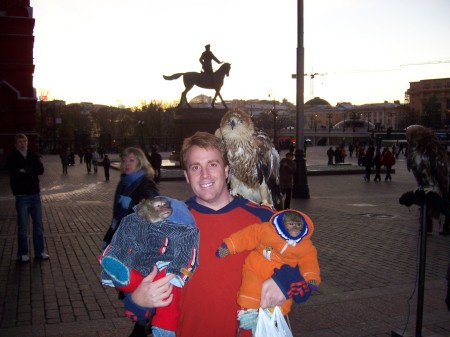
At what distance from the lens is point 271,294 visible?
8.43 ft

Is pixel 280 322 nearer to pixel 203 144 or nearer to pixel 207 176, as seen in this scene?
pixel 207 176

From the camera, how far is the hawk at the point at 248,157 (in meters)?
4.43

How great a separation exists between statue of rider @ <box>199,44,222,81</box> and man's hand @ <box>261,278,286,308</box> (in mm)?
28440

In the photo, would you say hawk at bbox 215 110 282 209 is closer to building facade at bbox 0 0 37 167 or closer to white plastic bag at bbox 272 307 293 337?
white plastic bag at bbox 272 307 293 337

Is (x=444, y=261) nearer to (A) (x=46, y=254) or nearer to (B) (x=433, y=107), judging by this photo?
(A) (x=46, y=254)

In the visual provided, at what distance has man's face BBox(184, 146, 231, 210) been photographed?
2727mm

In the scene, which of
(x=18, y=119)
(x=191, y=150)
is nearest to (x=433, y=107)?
(x=18, y=119)

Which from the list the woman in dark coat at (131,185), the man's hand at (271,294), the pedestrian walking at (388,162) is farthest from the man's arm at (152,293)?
the pedestrian walking at (388,162)

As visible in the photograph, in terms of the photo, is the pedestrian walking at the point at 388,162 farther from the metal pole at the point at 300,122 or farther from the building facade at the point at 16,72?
the building facade at the point at 16,72

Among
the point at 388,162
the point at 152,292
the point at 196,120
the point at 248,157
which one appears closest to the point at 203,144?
the point at 152,292

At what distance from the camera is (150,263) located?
249 cm

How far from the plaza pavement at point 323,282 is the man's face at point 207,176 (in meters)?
3.12

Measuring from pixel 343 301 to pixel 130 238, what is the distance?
4.63 m

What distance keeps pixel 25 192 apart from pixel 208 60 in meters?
23.0
